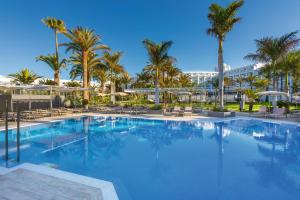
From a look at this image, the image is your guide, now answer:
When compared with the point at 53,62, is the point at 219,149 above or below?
below

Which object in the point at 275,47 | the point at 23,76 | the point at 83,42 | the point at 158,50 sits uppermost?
the point at 83,42

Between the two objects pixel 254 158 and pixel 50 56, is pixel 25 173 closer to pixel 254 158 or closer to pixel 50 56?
Answer: pixel 254 158

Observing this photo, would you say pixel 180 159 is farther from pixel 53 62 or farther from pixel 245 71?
pixel 245 71

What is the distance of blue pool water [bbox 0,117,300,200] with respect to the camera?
470cm

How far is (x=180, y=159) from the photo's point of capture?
23.2 ft

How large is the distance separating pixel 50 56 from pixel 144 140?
23.1 m

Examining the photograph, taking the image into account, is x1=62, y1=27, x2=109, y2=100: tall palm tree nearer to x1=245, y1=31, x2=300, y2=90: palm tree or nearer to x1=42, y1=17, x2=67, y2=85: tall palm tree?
x1=42, y1=17, x2=67, y2=85: tall palm tree

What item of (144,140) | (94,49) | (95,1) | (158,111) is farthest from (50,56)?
(144,140)

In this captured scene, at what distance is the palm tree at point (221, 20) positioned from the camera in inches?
642

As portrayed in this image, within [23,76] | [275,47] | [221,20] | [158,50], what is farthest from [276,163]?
[23,76]

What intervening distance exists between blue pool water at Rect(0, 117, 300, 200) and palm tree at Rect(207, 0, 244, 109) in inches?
373

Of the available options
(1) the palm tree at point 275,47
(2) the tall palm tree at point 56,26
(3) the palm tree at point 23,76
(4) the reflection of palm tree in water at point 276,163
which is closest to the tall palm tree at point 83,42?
(2) the tall palm tree at point 56,26

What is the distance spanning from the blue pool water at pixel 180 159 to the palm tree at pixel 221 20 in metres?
9.46

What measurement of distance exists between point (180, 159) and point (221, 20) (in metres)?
14.9
